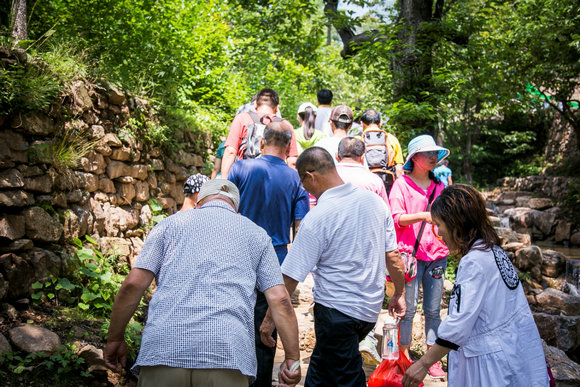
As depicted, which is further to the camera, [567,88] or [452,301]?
[567,88]

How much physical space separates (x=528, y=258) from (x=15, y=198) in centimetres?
1003

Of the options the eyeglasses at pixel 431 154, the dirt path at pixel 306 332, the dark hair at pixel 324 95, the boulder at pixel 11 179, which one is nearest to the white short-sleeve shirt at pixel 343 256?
the eyeglasses at pixel 431 154

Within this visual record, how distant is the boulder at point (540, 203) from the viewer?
16.7 metres

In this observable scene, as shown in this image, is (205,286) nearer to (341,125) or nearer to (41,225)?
(41,225)

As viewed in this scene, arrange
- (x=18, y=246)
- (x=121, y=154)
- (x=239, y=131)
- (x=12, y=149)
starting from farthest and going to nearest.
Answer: (x=121, y=154) → (x=239, y=131) → (x=12, y=149) → (x=18, y=246)

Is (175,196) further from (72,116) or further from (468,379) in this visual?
(468,379)

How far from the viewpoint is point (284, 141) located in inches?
152

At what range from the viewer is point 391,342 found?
147 inches

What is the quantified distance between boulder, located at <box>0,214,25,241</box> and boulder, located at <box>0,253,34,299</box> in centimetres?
16

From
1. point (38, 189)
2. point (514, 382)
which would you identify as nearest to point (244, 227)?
point (514, 382)

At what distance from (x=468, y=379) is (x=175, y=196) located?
224 inches

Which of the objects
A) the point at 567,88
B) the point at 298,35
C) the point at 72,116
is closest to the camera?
the point at 72,116

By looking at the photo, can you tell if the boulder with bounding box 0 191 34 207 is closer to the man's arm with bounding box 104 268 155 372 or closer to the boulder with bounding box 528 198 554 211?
the man's arm with bounding box 104 268 155 372

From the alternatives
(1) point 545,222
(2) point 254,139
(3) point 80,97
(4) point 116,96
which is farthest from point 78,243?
(1) point 545,222
